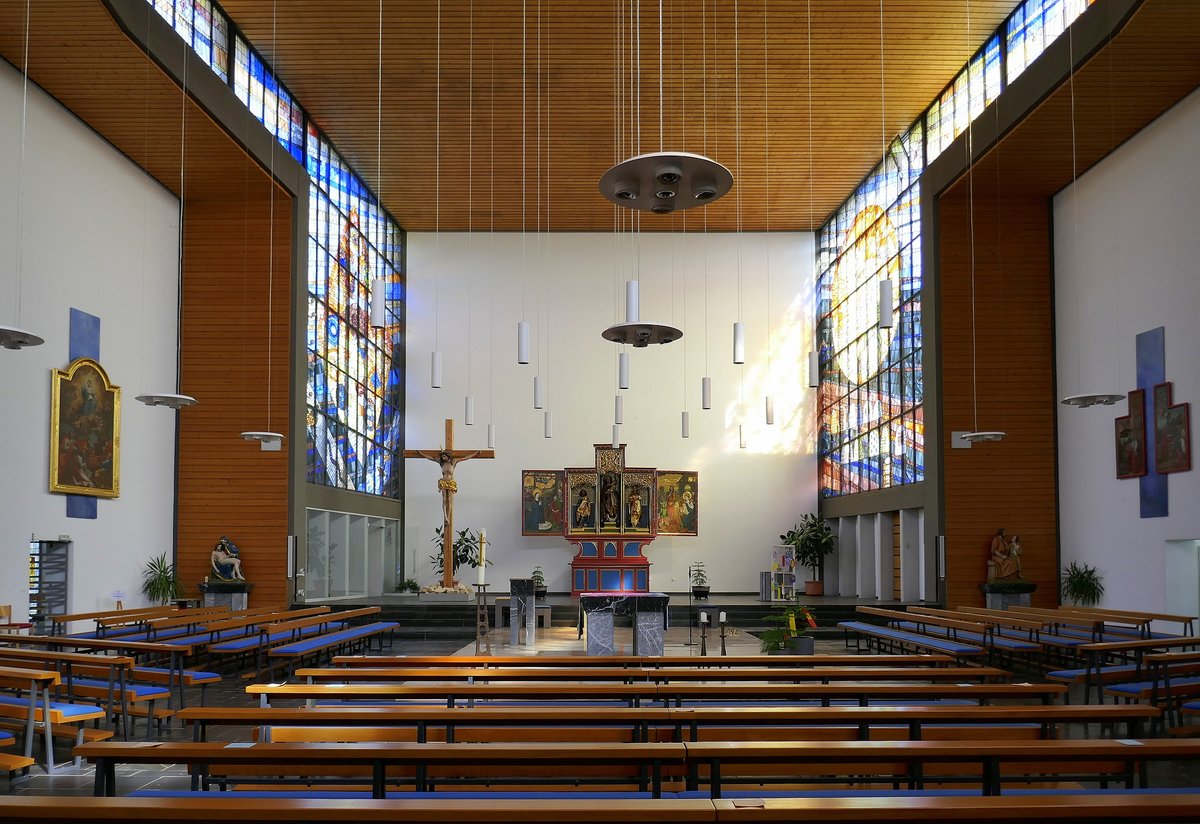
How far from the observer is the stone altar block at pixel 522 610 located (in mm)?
13414

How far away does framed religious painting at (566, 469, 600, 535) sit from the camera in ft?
69.5

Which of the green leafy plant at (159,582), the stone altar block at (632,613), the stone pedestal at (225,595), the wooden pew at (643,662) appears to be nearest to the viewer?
the wooden pew at (643,662)

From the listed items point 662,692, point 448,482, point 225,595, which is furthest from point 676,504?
point 662,692

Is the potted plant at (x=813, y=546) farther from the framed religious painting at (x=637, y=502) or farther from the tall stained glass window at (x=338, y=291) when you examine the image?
the tall stained glass window at (x=338, y=291)

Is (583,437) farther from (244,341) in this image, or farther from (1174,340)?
(1174,340)

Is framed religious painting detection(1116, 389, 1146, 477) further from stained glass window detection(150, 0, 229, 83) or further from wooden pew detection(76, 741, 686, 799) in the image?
stained glass window detection(150, 0, 229, 83)

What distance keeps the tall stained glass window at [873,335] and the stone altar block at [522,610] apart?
706cm

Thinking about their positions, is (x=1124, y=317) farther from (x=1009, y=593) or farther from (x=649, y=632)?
(x=649, y=632)

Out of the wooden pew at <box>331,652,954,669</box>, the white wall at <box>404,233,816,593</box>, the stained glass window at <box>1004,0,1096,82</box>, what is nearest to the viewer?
the wooden pew at <box>331,652,954,669</box>

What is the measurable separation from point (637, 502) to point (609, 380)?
11.7 ft

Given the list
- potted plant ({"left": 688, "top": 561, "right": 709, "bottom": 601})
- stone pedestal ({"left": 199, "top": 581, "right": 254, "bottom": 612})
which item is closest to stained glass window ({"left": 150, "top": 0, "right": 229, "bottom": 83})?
stone pedestal ({"left": 199, "top": 581, "right": 254, "bottom": 612})

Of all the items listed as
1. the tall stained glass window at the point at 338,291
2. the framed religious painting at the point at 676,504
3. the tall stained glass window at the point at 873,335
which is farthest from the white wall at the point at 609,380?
the tall stained glass window at the point at 338,291

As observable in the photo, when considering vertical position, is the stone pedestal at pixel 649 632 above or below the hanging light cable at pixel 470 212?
below

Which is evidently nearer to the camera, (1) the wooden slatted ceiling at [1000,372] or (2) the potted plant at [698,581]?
(1) the wooden slatted ceiling at [1000,372]
